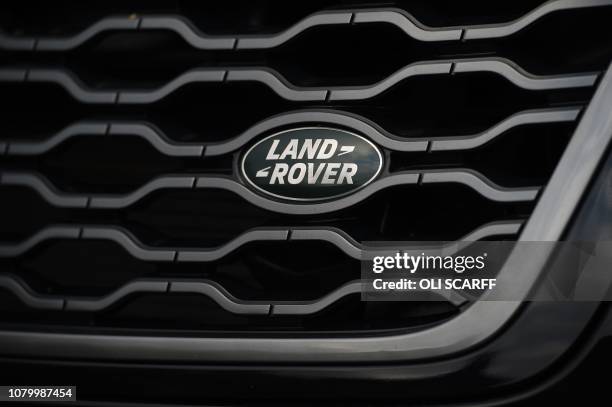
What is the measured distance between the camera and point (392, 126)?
129 centimetres

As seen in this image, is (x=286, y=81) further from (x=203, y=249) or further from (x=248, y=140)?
(x=203, y=249)

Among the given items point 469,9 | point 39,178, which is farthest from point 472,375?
point 39,178

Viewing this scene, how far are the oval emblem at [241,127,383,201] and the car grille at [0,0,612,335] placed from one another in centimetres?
2

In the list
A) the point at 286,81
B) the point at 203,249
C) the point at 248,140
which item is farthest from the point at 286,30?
the point at 203,249

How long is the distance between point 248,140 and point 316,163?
13 centimetres

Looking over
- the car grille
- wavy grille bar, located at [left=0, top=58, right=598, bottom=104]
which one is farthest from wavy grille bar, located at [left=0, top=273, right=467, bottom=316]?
wavy grille bar, located at [left=0, top=58, right=598, bottom=104]

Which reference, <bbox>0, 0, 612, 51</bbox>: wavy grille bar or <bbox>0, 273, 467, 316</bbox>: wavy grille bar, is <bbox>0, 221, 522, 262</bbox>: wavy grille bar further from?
<bbox>0, 0, 612, 51</bbox>: wavy grille bar

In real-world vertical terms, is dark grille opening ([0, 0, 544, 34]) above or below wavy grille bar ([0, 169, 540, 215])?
above

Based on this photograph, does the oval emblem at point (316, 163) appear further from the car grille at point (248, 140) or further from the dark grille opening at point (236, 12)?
the dark grille opening at point (236, 12)

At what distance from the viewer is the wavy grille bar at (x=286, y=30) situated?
3.97ft

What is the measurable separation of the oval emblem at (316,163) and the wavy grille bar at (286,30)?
175mm

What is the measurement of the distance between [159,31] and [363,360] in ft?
2.24

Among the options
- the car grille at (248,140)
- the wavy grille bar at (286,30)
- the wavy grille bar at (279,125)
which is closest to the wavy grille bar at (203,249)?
the car grille at (248,140)

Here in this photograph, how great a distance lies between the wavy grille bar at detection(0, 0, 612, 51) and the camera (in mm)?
1211
